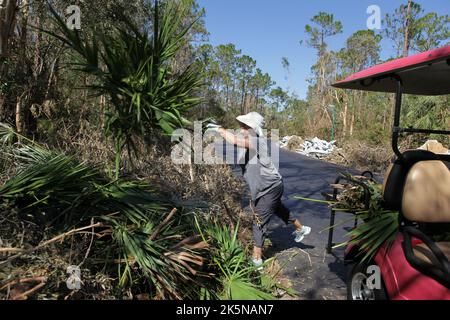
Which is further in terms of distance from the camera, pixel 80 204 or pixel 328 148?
pixel 328 148

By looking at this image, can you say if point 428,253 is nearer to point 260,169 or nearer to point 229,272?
point 229,272

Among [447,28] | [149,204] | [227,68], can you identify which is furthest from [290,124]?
[149,204]

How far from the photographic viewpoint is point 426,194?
8.46 feet

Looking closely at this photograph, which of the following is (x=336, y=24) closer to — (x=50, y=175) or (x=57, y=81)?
(x=57, y=81)

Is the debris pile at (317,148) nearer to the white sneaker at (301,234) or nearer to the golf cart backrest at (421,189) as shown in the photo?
the white sneaker at (301,234)

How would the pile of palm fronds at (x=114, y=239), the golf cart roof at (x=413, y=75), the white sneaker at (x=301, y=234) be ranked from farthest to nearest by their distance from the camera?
the white sneaker at (x=301, y=234)
the pile of palm fronds at (x=114, y=239)
the golf cart roof at (x=413, y=75)

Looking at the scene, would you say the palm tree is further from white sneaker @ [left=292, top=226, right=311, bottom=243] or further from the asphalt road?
white sneaker @ [left=292, top=226, right=311, bottom=243]

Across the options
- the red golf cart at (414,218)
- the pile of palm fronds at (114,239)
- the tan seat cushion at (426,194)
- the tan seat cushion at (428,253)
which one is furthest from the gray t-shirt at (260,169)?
the tan seat cushion at (428,253)

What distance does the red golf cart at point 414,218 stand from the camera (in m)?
2.12

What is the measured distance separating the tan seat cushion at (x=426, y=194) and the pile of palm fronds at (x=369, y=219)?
192 mm

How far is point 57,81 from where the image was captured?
6719mm

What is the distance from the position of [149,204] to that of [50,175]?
35.5 inches

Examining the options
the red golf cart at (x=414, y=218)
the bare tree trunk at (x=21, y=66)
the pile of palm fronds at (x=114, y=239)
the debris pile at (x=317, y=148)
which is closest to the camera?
the red golf cart at (x=414, y=218)

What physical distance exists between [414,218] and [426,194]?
20 centimetres
